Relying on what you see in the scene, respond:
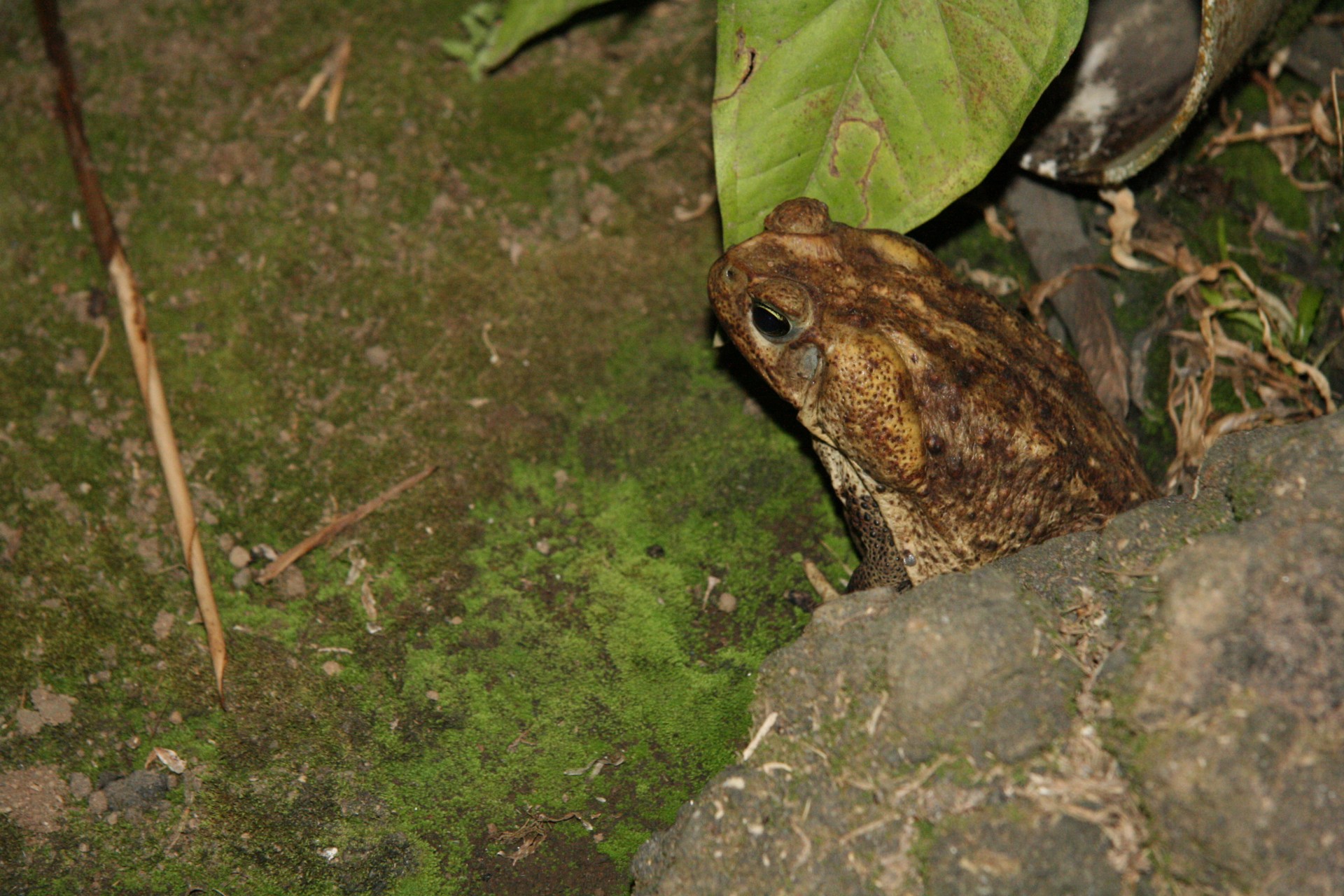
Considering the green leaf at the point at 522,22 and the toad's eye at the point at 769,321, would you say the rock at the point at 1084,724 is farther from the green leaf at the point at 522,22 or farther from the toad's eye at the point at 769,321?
the green leaf at the point at 522,22

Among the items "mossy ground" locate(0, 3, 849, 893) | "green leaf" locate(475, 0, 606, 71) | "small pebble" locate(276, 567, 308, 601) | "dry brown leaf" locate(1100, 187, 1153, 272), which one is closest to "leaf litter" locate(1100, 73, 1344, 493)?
"dry brown leaf" locate(1100, 187, 1153, 272)

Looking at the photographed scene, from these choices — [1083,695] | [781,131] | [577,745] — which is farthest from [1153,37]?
[577,745]

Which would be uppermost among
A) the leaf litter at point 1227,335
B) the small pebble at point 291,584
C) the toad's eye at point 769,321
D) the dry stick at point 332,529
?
the toad's eye at point 769,321

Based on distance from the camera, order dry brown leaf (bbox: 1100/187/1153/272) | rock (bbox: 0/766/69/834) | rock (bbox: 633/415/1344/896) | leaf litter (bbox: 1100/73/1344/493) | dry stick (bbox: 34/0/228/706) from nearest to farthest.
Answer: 1. rock (bbox: 633/415/1344/896)
2. rock (bbox: 0/766/69/834)
3. dry stick (bbox: 34/0/228/706)
4. leaf litter (bbox: 1100/73/1344/493)
5. dry brown leaf (bbox: 1100/187/1153/272)

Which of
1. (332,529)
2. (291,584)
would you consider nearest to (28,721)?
(291,584)

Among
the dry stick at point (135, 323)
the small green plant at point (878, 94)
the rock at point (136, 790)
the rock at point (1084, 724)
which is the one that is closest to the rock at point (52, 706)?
the rock at point (136, 790)

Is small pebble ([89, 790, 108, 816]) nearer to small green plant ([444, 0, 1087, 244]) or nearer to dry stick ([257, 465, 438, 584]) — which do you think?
dry stick ([257, 465, 438, 584])
